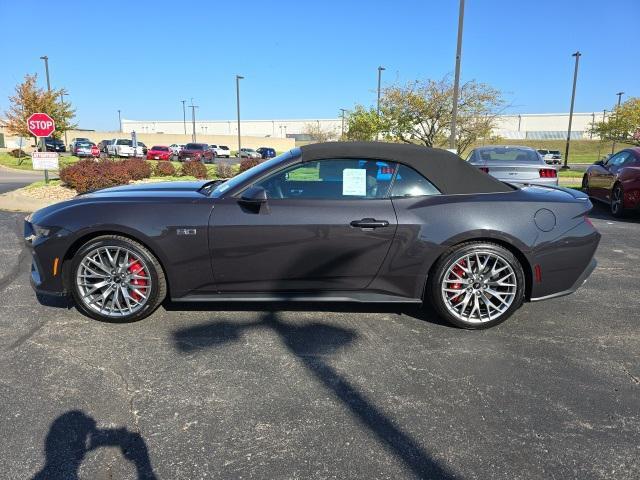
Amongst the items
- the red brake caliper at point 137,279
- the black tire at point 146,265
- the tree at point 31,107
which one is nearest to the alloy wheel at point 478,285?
the black tire at point 146,265

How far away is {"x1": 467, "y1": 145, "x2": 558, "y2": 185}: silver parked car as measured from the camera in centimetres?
877

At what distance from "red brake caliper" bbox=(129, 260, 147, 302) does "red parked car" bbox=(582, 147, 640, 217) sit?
29.2 ft

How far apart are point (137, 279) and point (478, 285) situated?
271 centimetres

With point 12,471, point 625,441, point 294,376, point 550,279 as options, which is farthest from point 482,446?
point 12,471

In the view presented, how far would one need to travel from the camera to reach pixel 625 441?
8.04ft

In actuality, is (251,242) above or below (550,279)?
above

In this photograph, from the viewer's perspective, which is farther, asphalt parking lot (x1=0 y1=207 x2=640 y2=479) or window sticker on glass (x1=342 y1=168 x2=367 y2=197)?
window sticker on glass (x1=342 y1=168 x2=367 y2=197)

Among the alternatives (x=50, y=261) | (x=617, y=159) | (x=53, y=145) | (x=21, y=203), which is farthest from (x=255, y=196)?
(x=53, y=145)

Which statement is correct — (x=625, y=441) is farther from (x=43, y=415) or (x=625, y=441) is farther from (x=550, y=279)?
(x=43, y=415)

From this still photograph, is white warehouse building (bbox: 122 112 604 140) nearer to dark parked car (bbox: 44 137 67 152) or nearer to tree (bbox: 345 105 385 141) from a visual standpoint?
dark parked car (bbox: 44 137 67 152)

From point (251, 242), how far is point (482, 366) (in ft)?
6.15

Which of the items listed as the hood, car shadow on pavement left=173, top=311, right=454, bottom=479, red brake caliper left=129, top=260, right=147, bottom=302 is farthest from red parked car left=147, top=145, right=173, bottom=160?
car shadow on pavement left=173, top=311, right=454, bottom=479

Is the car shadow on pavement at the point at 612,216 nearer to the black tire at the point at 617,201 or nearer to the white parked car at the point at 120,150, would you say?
the black tire at the point at 617,201

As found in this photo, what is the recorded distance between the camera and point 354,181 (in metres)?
3.82
